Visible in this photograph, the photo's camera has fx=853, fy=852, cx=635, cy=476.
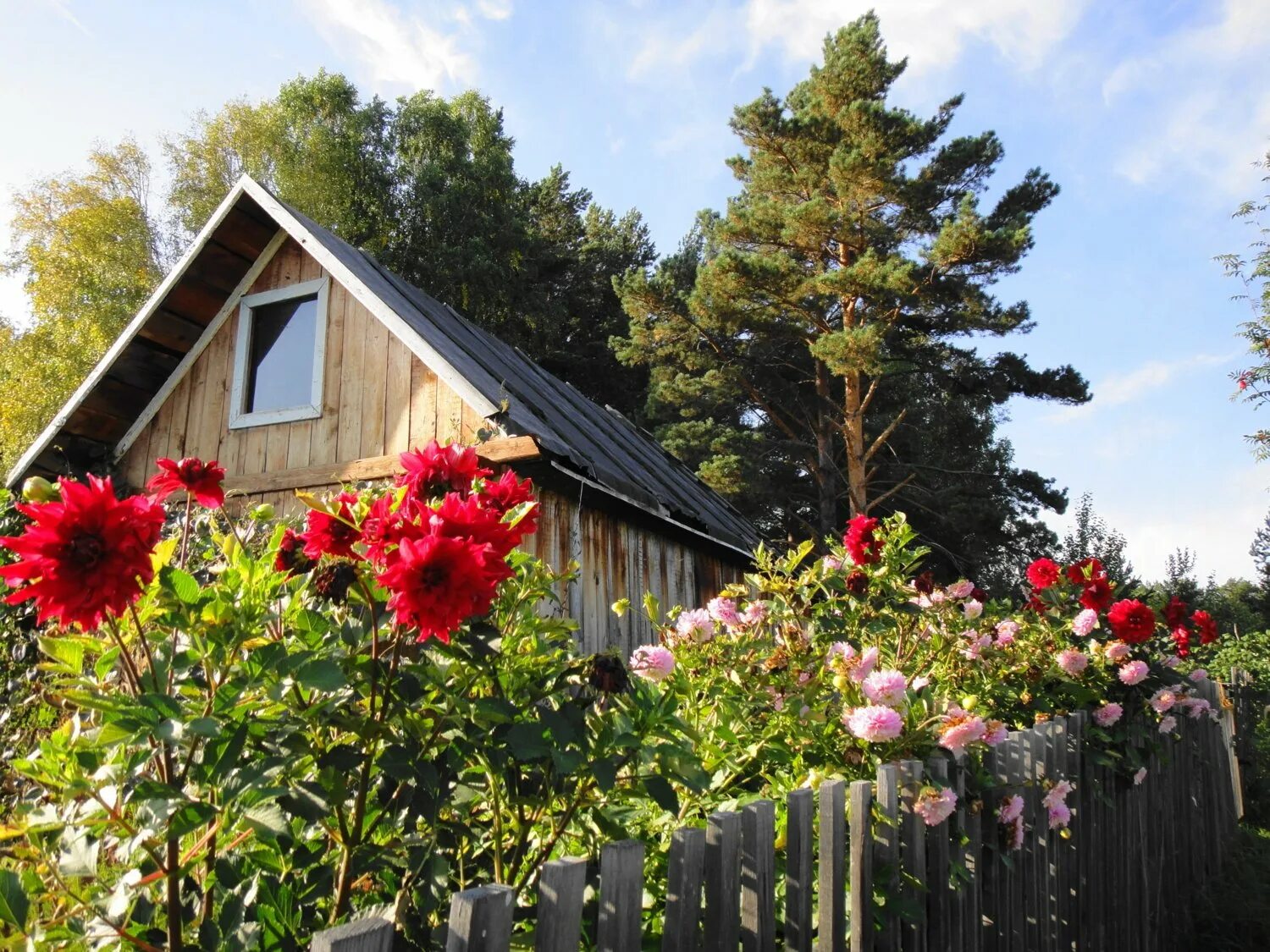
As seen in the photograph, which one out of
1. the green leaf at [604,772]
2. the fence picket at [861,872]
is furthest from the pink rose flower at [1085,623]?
the green leaf at [604,772]

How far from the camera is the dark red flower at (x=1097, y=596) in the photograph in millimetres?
3996

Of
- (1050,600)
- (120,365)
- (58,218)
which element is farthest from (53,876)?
(58,218)

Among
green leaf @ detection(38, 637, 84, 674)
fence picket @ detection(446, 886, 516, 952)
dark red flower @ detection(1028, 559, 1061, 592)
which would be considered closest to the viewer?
fence picket @ detection(446, 886, 516, 952)

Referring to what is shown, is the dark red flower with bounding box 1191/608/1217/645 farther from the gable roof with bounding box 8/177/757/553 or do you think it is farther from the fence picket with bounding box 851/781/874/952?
the fence picket with bounding box 851/781/874/952

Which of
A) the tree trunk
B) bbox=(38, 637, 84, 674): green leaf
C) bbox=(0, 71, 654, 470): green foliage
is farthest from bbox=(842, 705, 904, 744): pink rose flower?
bbox=(0, 71, 654, 470): green foliage

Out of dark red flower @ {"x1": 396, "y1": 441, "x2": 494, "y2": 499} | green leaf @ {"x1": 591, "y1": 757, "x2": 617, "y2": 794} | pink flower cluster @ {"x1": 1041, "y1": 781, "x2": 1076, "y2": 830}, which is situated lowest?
pink flower cluster @ {"x1": 1041, "y1": 781, "x2": 1076, "y2": 830}

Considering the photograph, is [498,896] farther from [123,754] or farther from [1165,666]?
[1165,666]

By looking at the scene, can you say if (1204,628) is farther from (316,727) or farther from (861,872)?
(316,727)

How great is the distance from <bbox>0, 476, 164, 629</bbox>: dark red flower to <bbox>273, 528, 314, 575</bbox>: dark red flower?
1.11 feet

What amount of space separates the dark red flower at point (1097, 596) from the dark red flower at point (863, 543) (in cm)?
148

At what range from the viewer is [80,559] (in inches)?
45.0

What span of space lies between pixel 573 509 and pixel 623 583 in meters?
1.01

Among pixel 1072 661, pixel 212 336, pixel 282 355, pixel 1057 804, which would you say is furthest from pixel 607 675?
pixel 212 336

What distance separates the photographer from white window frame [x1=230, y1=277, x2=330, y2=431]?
685 centimetres
